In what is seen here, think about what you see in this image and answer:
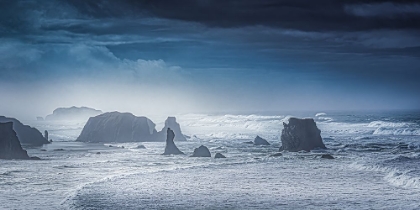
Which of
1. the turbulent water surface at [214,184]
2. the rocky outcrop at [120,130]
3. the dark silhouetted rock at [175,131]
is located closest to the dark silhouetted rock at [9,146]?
the turbulent water surface at [214,184]

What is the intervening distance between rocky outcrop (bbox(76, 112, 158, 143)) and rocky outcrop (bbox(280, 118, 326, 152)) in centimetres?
4475

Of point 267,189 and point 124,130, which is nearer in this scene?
point 267,189

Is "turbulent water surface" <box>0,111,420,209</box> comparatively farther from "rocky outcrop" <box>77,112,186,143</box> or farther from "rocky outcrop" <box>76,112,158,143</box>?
"rocky outcrop" <box>76,112,158,143</box>

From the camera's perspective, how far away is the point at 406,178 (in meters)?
37.8

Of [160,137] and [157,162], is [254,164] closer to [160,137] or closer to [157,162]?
[157,162]

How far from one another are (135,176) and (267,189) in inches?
552

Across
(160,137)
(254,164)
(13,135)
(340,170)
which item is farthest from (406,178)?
(160,137)

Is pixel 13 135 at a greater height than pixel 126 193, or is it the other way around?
pixel 13 135

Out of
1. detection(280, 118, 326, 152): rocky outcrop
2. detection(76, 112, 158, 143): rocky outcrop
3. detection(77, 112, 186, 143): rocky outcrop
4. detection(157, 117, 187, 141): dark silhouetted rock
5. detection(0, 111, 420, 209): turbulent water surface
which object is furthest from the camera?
detection(76, 112, 158, 143): rocky outcrop

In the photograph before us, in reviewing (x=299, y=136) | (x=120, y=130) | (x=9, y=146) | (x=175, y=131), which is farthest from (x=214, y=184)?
(x=120, y=130)

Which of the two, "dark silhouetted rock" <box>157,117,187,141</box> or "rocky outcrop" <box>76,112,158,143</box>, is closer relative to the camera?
"dark silhouetted rock" <box>157,117,187,141</box>

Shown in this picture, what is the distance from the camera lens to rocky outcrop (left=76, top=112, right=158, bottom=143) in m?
112

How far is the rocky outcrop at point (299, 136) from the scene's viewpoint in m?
74.4

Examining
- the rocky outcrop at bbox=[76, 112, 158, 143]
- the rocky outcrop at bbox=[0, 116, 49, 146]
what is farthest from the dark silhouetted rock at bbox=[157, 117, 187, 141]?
the rocky outcrop at bbox=[0, 116, 49, 146]
